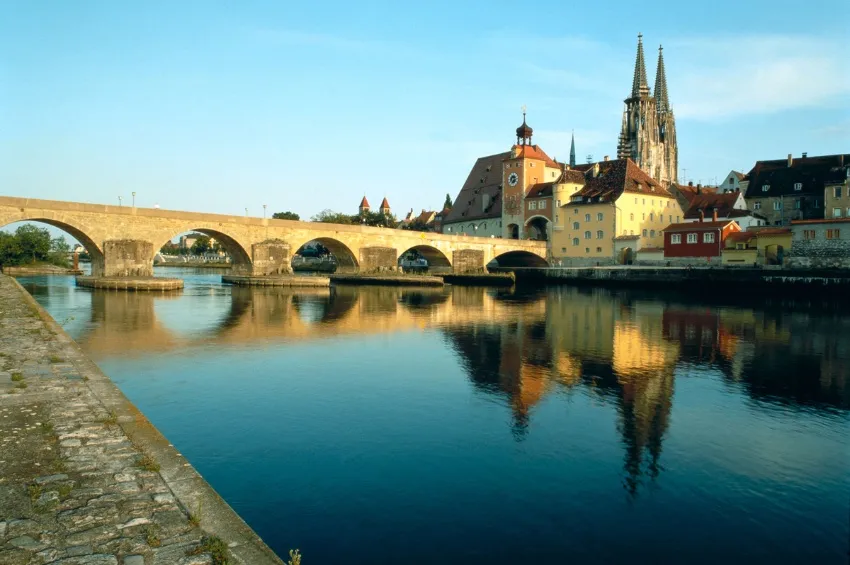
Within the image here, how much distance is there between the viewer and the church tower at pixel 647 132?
9412 centimetres

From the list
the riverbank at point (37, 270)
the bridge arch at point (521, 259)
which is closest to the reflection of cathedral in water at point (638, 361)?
the bridge arch at point (521, 259)

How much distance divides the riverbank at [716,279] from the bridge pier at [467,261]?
24.6 feet

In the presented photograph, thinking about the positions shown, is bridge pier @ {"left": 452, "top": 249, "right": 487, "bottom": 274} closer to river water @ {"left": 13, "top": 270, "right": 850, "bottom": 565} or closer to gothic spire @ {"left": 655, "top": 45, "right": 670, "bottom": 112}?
river water @ {"left": 13, "top": 270, "right": 850, "bottom": 565}

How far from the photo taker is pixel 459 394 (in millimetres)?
12922

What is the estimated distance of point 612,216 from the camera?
6538 centimetres

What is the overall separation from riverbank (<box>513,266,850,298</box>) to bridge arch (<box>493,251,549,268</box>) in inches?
335

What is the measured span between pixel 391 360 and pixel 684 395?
7721 mm

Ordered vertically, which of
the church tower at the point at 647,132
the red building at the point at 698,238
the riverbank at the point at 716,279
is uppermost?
the church tower at the point at 647,132

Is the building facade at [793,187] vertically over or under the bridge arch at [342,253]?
over

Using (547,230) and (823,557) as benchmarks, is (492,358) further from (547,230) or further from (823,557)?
(547,230)

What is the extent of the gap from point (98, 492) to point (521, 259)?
7106 centimetres

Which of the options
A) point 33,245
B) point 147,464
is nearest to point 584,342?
point 147,464

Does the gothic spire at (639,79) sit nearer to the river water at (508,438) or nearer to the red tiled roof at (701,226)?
the red tiled roof at (701,226)

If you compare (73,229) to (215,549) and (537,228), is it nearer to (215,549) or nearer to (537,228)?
(215,549)
